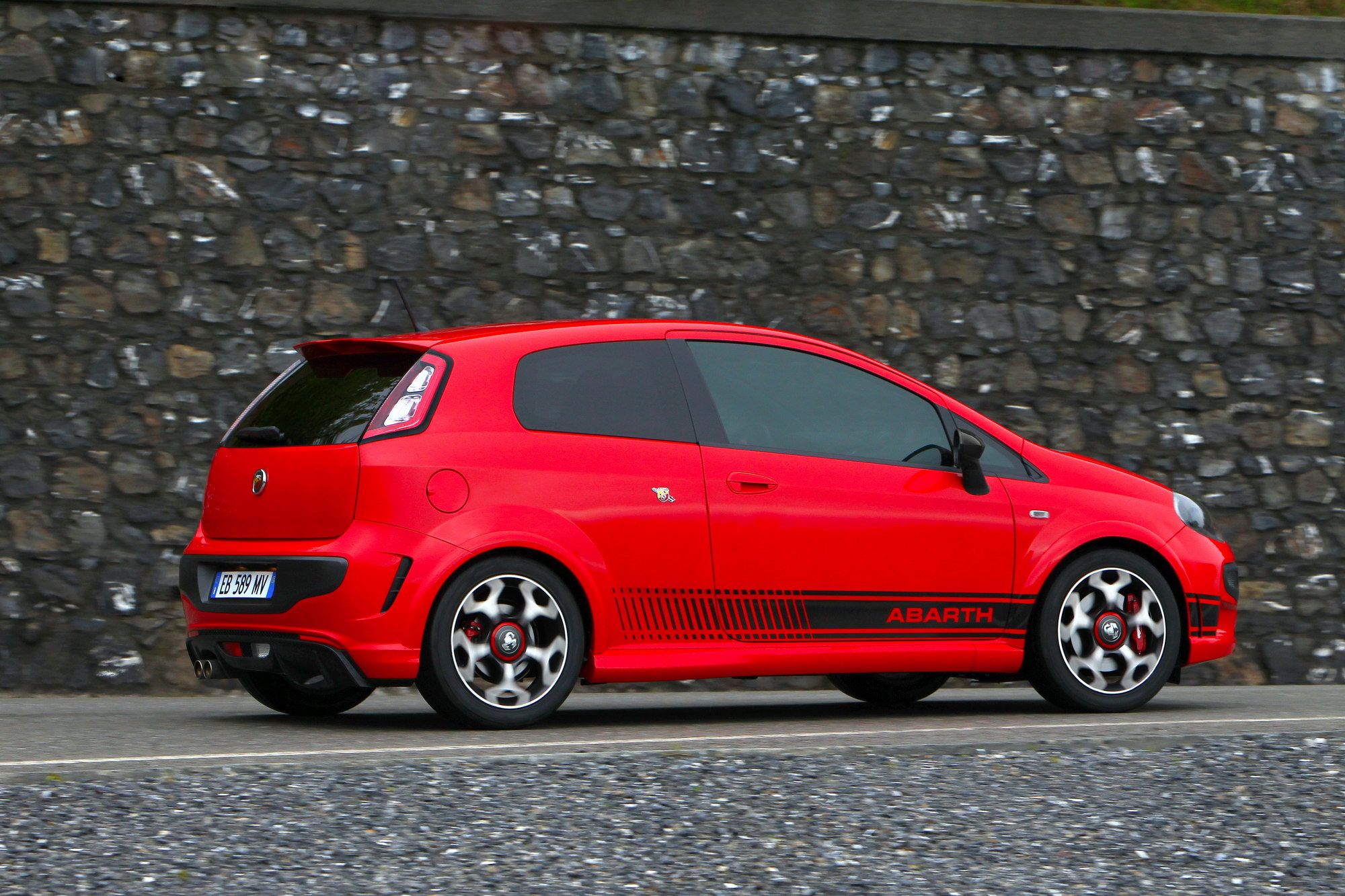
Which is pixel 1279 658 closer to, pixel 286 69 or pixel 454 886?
pixel 286 69

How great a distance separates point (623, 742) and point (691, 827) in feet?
5.35

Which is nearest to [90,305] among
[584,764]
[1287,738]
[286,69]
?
[286,69]

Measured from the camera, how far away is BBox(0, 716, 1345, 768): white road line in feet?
19.4

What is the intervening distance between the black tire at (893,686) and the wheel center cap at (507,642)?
231 cm

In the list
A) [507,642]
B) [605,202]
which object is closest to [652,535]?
[507,642]

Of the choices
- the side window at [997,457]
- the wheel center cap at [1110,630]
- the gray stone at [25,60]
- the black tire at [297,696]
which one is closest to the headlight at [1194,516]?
the wheel center cap at [1110,630]

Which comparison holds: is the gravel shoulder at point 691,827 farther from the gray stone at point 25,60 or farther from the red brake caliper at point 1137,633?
the gray stone at point 25,60

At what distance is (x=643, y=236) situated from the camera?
11320mm

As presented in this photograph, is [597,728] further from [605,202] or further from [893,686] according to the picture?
[605,202]

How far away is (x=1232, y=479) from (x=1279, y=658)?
3.89ft

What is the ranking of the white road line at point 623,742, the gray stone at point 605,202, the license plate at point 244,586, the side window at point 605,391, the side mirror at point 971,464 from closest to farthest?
the white road line at point 623,742 < the license plate at point 244,586 < the side window at point 605,391 < the side mirror at point 971,464 < the gray stone at point 605,202

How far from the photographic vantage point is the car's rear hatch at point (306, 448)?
6863 mm

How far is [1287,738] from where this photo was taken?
6.63 m

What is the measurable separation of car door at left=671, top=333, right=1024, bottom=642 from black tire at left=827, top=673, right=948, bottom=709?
109 cm
